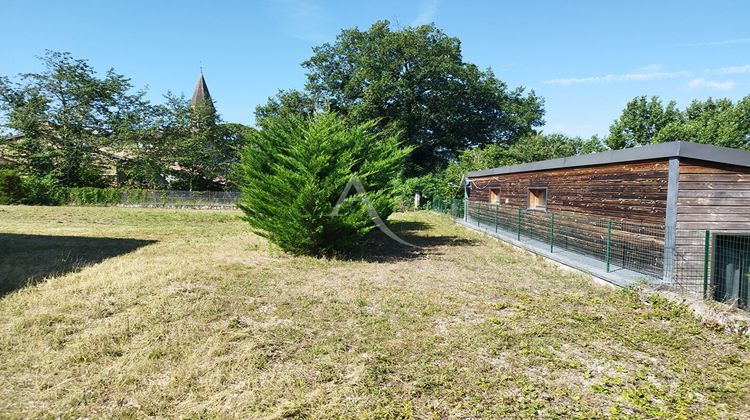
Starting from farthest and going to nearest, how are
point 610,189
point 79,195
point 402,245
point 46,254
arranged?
point 79,195 → point 402,245 → point 46,254 → point 610,189

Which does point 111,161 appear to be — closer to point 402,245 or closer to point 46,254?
point 46,254

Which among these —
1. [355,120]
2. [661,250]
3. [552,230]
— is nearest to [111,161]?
[355,120]

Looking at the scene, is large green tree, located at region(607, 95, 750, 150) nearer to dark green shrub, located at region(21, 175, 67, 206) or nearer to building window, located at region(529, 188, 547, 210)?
building window, located at region(529, 188, 547, 210)

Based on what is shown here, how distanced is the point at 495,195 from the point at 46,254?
593 inches

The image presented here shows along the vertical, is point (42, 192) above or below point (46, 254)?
above

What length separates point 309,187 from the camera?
834cm

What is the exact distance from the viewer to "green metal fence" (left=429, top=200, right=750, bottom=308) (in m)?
5.80

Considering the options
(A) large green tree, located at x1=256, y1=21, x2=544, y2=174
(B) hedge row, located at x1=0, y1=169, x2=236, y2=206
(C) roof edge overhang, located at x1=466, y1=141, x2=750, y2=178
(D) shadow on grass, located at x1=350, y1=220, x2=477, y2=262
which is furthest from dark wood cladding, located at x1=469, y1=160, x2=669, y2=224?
(B) hedge row, located at x1=0, y1=169, x2=236, y2=206

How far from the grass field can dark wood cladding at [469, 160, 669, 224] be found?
1.90 m

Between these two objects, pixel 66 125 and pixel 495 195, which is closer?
pixel 495 195

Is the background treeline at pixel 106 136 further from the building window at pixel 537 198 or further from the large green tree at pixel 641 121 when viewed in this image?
the large green tree at pixel 641 121

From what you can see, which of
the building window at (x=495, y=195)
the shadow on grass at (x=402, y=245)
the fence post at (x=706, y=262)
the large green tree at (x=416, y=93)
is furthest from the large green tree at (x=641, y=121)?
the fence post at (x=706, y=262)

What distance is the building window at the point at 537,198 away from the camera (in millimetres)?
11781

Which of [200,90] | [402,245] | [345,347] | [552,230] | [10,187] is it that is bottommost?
[345,347]
